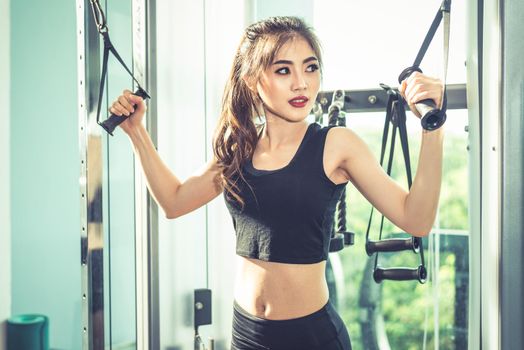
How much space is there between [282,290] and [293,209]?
194mm

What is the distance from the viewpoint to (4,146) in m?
2.15

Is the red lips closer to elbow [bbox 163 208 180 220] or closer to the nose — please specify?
the nose

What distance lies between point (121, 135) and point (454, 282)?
1.20 m

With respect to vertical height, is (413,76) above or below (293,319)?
above

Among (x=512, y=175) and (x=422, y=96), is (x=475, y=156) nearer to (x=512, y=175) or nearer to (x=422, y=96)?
(x=512, y=175)

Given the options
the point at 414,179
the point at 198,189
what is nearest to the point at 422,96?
the point at 414,179

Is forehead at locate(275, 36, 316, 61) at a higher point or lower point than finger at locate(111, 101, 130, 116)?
higher

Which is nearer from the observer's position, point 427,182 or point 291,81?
point 427,182

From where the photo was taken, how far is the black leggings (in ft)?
4.02

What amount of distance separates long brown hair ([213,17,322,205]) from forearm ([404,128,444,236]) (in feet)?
1.23

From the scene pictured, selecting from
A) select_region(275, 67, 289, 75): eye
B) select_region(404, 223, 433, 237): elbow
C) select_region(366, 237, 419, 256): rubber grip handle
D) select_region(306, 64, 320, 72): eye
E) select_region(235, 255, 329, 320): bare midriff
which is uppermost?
select_region(306, 64, 320, 72): eye

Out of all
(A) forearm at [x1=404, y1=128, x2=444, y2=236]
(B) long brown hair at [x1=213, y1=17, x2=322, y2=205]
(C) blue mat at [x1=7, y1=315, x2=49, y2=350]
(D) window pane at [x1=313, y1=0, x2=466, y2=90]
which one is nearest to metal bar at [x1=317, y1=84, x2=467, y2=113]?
(D) window pane at [x1=313, y1=0, x2=466, y2=90]

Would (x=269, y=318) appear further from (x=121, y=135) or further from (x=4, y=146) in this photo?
(x=4, y=146)

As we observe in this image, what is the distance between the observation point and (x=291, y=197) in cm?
123
